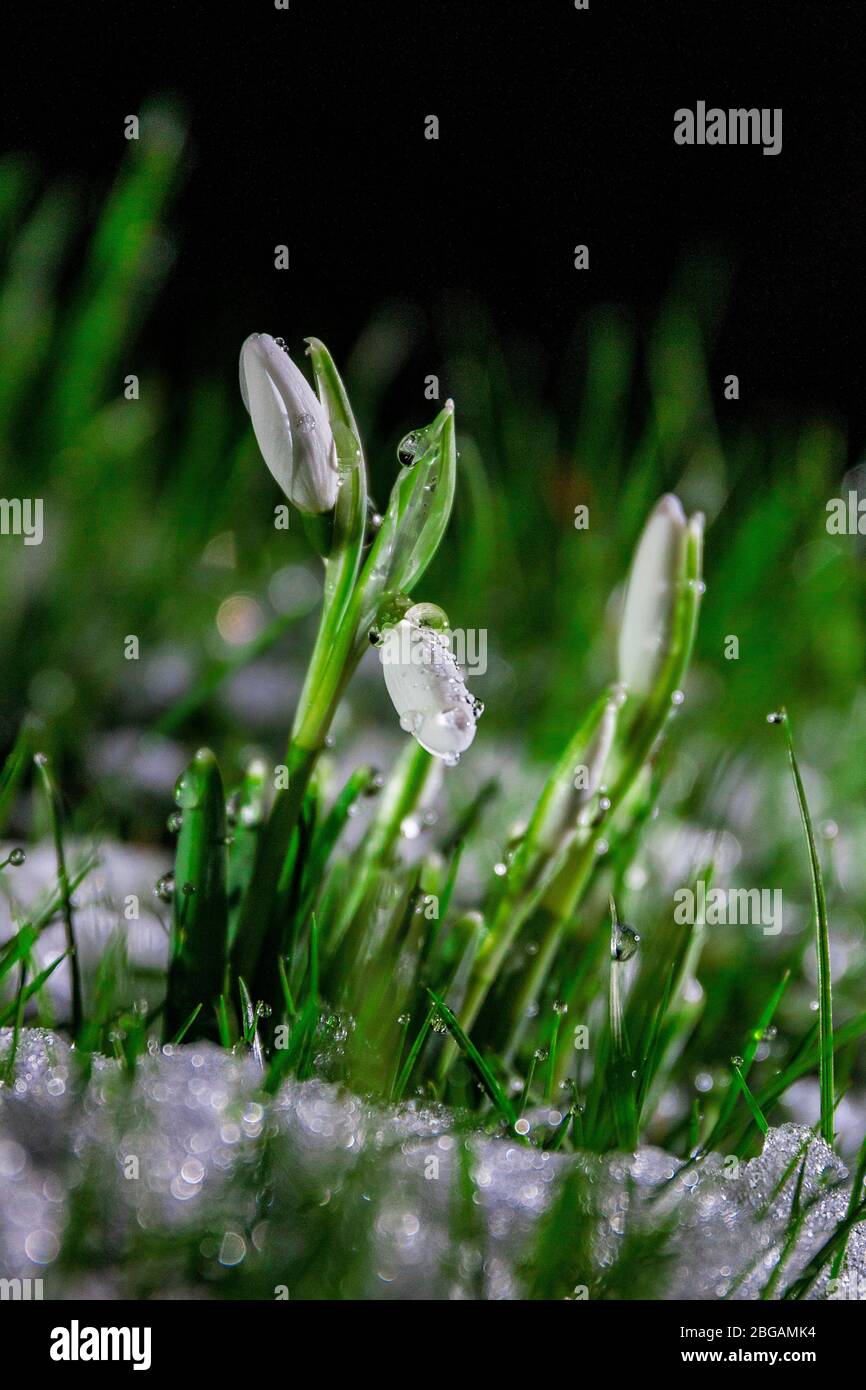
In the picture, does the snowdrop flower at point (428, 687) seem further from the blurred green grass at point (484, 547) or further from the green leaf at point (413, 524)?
the blurred green grass at point (484, 547)

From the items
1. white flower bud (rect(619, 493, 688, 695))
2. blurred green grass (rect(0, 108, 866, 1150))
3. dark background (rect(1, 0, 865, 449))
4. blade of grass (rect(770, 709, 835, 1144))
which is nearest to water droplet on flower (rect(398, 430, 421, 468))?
white flower bud (rect(619, 493, 688, 695))

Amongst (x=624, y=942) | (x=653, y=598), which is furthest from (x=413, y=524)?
(x=624, y=942)

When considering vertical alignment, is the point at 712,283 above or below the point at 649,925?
above

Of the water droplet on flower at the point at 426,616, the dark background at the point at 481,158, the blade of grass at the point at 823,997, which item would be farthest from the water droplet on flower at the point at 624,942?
the dark background at the point at 481,158

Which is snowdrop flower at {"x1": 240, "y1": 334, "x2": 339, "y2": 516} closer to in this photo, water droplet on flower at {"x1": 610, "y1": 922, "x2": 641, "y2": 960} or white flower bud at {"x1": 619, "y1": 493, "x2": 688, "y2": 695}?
white flower bud at {"x1": 619, "y1": 493, "x2": 688, "y2": 695}

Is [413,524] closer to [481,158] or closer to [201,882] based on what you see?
[201,882]
